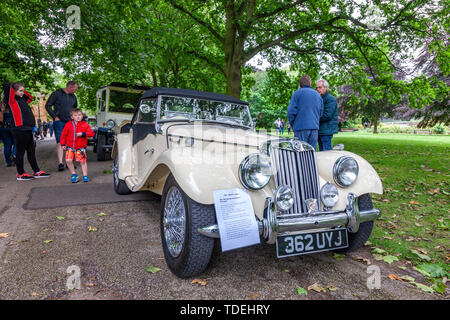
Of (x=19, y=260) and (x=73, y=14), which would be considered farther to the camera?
(x=73, y=14)

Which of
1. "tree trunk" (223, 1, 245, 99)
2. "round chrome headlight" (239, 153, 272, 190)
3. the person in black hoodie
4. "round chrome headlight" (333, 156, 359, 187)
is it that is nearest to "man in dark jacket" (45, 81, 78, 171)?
the person in black hoodie

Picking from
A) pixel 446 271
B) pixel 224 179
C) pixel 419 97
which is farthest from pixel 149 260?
pixel 419 97

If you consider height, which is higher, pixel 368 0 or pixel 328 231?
pixel 368 0

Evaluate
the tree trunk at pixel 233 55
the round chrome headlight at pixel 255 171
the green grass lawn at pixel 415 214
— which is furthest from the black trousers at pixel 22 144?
the green grass lawn at pixel 415 214

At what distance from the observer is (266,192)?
2.27 metres

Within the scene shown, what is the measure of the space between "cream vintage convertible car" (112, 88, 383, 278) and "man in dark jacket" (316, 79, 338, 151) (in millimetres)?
2546

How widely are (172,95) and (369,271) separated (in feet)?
9.92

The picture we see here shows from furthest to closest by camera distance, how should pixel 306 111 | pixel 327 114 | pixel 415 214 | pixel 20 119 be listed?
pixel 20 119 < pixel 327 114 < pixel 306 111 < pixel 415 214

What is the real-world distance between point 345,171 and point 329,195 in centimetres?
31

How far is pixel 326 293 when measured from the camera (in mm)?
2080

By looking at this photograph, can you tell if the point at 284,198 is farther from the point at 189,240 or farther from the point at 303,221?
the point at 189,240

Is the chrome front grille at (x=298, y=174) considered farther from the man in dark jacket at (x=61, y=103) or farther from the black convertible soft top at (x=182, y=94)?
the man in dark jacket at (x=61, y=103)

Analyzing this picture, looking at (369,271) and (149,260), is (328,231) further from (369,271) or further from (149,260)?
(149,260)

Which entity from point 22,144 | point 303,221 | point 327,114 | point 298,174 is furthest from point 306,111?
point 22,144
